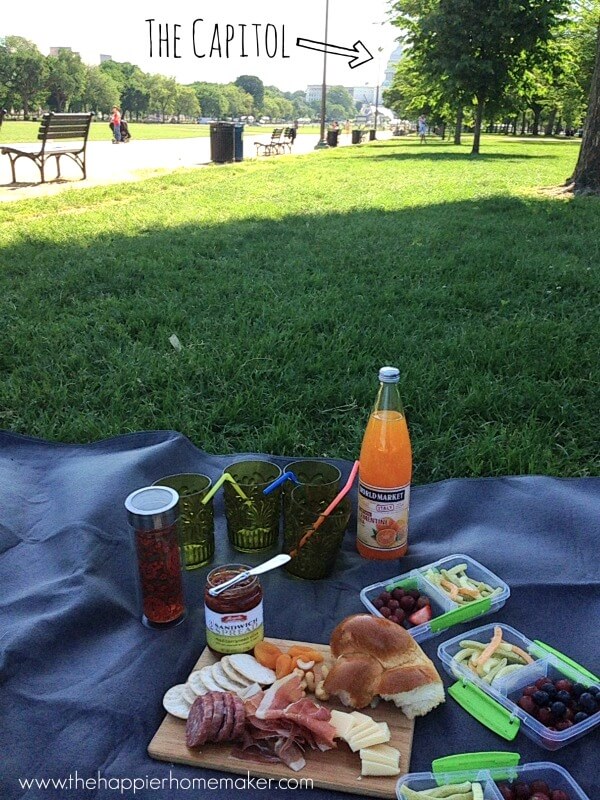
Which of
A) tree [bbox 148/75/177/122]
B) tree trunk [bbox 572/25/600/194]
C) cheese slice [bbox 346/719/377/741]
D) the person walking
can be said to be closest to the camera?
cheese slice [bbox 346/719/377/741]

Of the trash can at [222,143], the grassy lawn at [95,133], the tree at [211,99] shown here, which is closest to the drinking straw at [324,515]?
the trash can at [222,143]

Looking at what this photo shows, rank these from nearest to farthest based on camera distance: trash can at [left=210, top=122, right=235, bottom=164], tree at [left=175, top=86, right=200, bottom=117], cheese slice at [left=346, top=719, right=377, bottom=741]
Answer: cheese slice at [left=346, top=719, right=377, bottom=741] → trash can at [left=210, top=122, right=235, bottom=164] → tree at [left=175, top=86, right=200, bottom=117]

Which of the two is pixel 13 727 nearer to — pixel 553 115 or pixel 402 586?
pixel 402 586

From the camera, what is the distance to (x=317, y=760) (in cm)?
166

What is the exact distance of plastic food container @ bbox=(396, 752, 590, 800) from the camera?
1567mm

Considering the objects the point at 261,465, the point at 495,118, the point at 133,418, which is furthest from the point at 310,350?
the point at 495,118

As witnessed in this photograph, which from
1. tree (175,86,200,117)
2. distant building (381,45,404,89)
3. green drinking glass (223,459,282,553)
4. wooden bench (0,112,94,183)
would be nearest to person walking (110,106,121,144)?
distant building (381,45,404,89)

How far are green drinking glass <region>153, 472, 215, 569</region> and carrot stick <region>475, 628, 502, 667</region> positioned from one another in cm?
100

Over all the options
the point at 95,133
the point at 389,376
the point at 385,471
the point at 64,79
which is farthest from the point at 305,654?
the point at 64,79

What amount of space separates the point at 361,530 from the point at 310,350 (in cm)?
217

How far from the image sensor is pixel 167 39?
10.1m

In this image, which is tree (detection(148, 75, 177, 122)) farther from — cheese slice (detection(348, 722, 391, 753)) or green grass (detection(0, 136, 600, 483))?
cheese slice (detection(348, 722, 391, 753))

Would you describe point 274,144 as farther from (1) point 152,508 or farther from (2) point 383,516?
(1) point 152,508

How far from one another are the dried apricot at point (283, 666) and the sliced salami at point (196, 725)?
0.24 m
